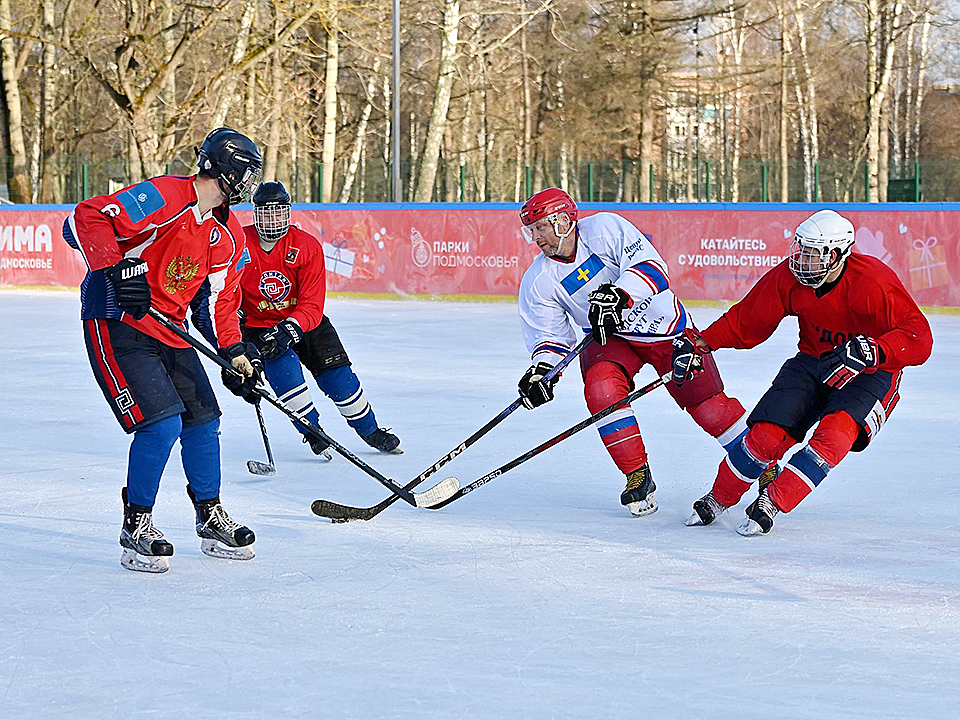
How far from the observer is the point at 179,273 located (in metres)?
3.38

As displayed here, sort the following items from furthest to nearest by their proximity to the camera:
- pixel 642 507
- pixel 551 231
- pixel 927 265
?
1. pixel 927 265
2. pixel 551 231
3. pixel 642 507

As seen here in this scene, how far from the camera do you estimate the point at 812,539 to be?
3.70 meters

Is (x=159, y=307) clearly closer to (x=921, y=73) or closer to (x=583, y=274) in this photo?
(x=583, y=274)

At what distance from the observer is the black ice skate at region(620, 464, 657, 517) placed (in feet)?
13.1

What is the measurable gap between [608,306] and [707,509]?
0.71 meters

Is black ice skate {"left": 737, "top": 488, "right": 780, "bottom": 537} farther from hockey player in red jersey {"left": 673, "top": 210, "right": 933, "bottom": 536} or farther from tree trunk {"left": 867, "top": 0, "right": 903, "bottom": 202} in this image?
tree trunk {"left": 867, "top": 0, "right": 903, "bottom": 202}

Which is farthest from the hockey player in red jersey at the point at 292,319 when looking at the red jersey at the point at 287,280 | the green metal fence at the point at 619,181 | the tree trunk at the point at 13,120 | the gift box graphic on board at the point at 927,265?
the tree trunk at the point at 13,120

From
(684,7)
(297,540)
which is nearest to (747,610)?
(297,540)

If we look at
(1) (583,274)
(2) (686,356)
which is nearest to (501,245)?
(1) (583,274)

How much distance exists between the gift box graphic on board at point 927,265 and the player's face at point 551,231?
7.45m

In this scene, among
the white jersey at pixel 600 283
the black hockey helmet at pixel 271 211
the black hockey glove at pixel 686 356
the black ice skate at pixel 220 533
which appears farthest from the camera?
the black hockey helmet at pixel 271 211

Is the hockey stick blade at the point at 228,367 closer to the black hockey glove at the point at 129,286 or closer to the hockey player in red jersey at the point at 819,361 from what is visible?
the black hockey glove at the point at 129,286

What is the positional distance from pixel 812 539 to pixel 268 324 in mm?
2406

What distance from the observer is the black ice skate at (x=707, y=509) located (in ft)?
12.7
